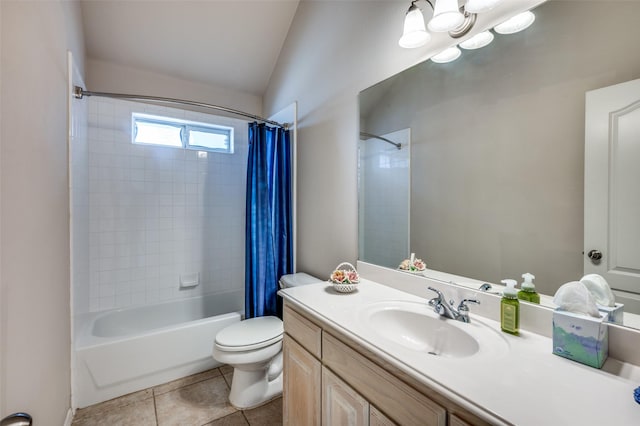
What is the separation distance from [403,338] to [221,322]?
62.3 inches

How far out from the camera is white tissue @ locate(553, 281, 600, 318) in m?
0.77

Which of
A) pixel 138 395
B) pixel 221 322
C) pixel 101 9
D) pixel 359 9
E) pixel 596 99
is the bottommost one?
pixel 138 395

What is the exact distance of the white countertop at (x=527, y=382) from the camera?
559mm

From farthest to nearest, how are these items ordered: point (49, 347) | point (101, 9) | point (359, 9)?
1. point (101, 9)
2. point (359, 9)
3. point (49, 347)

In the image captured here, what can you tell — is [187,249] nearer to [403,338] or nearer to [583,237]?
[403,338]

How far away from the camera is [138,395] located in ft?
6.11

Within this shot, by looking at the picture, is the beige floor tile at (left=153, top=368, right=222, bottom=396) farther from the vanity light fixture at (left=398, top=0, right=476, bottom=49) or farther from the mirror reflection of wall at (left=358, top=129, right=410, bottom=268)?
the vanity light fixture at (left=398, top=0, right=476, bottom=49)

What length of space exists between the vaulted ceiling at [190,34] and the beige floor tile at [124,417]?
8.72ft

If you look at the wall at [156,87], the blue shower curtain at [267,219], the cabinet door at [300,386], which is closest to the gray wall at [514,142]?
the cabinet door at [300,386]

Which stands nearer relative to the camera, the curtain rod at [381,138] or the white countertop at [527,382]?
the white countertop at [527,382]

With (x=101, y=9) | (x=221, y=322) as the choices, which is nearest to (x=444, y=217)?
(x=221, y=322)

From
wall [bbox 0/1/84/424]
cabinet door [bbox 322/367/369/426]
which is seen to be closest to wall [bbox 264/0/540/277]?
cabinet door [bbox 322/367/369/426]

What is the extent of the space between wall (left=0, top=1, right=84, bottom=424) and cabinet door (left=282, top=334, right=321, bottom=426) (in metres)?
0.94

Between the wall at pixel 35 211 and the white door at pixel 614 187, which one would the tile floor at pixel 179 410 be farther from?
the white door at pixel 614 187
